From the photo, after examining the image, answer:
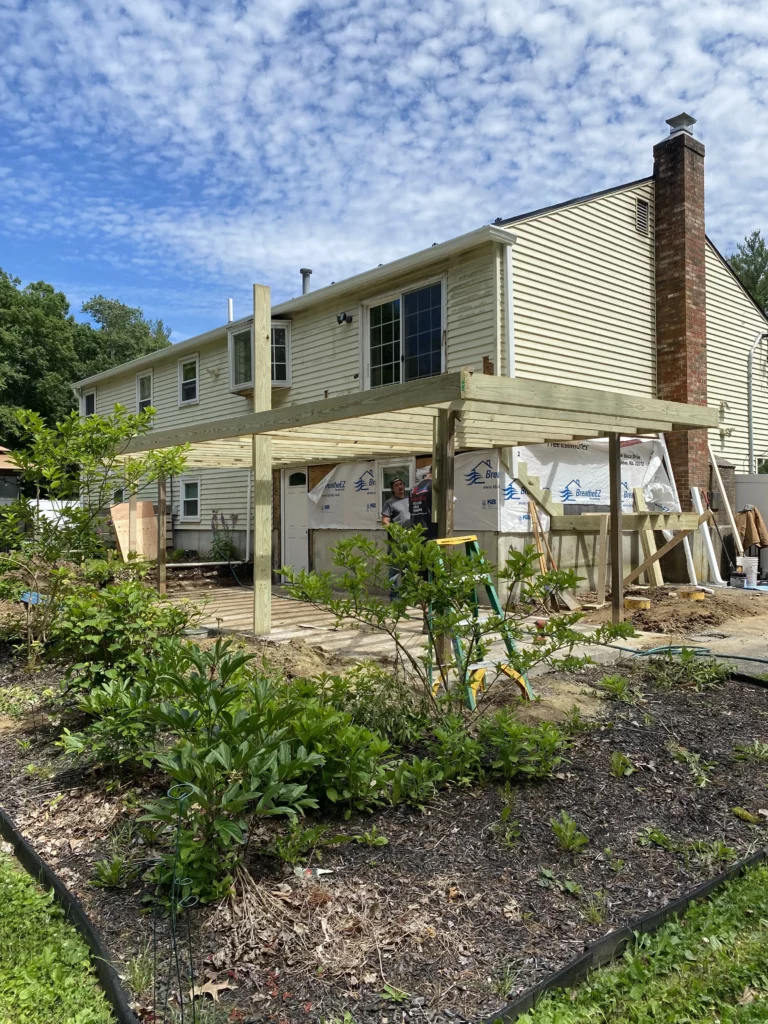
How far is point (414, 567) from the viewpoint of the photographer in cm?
356

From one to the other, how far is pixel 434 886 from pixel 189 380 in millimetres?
16602

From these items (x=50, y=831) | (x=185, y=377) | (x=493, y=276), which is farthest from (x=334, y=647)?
(x=185, y=377)

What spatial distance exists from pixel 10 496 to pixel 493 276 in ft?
63.1

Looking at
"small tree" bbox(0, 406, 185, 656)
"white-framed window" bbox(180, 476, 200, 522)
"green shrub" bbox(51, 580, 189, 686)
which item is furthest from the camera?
"white-framed window" bbox(180, 476, 200, 522)

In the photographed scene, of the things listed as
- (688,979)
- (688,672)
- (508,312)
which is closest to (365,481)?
(508,312)

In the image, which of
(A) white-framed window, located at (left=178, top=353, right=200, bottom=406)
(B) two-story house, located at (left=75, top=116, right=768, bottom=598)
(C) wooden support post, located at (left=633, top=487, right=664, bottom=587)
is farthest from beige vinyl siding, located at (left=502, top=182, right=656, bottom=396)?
(A) white-framed window, located at (left=178, top=353, right=200, bottom=406)

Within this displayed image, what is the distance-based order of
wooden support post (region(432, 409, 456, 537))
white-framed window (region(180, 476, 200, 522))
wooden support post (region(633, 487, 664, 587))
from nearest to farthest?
wooden support post (region(432, 409, 456, 537)), wooden support post (region(633, 487, 664, 587)), white-framed window (region(180, 476, 200, 522))

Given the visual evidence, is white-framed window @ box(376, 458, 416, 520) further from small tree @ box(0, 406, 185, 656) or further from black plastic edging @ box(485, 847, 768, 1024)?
black plastic edging @ box(485, 847, 768, 1024)

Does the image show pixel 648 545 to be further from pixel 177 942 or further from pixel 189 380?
pixel 189 380

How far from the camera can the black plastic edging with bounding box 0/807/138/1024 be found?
207 cm

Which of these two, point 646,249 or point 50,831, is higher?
point 646,249

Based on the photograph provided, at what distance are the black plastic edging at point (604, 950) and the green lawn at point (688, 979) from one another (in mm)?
24

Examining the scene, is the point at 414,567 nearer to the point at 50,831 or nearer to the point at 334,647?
the point at 50,831

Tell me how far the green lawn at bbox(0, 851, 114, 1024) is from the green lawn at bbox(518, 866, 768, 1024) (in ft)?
4.32
